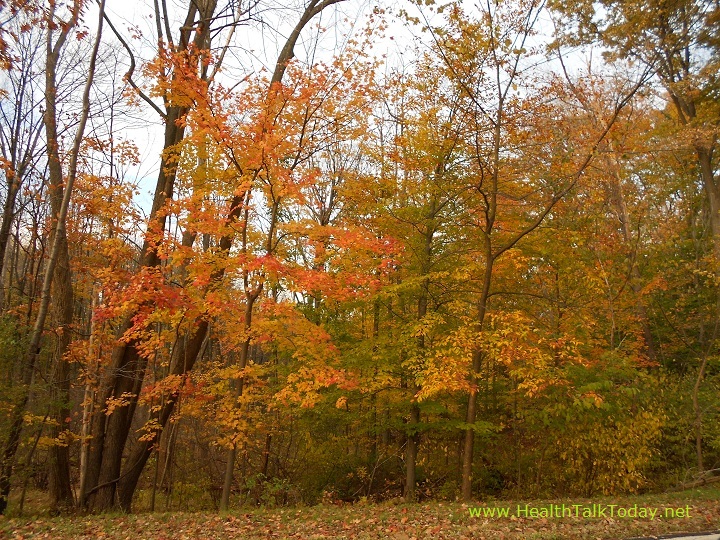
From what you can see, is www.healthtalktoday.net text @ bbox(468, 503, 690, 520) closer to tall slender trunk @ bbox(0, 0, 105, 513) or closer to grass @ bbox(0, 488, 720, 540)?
grass @ bbox(0, 488, 720, 540)

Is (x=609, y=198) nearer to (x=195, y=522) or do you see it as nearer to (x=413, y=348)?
(x=413, y=348)

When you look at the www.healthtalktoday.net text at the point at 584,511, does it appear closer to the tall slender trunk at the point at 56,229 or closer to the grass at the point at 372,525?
the grass at the point at 372,525

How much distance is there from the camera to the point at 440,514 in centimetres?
745

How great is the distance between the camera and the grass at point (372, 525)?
6176 millimetres

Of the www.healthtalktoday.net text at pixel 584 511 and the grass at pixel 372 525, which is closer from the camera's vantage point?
the grass at pixel 372 525

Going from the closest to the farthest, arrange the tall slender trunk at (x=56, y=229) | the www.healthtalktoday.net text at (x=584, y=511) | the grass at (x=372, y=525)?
the grass at (x=372, y=525), the www.healthtalktoday.net text at (x=584, y=511), the tall slender trunk at (x=56, y=229)

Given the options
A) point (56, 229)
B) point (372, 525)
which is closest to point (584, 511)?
point (372, 525)

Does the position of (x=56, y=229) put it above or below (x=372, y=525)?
above

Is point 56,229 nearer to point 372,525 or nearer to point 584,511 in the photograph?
point 372,525

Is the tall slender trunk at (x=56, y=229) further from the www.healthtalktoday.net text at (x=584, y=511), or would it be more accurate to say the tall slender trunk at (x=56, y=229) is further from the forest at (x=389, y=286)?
the www.healthtalktoday.net text at (x=584, y=511)

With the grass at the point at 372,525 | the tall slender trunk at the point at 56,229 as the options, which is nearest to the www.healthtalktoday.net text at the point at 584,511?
the grass at the point at 372,525

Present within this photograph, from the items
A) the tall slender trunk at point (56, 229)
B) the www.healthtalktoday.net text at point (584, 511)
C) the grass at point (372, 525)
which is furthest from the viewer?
the tall slender trunk at point (56, 229)

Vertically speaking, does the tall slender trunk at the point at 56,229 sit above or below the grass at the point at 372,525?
above

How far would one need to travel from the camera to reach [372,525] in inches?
271
